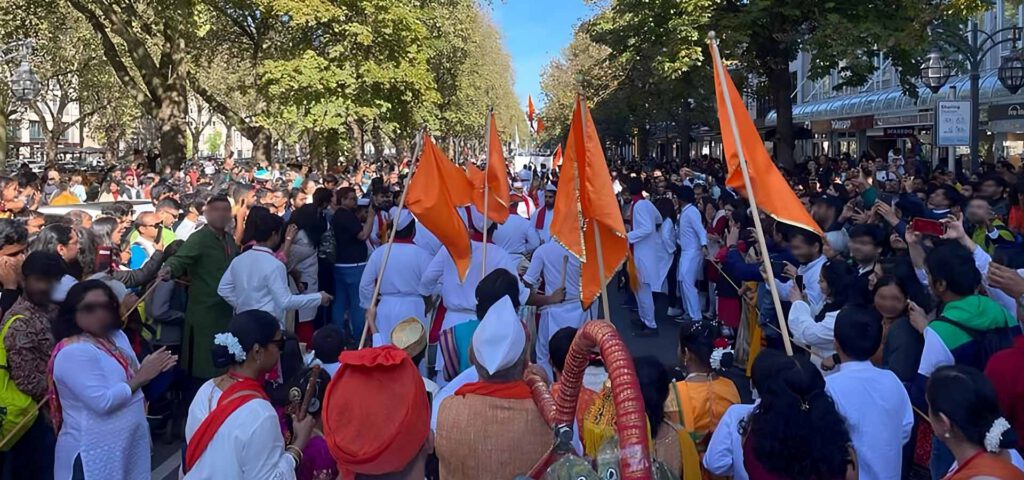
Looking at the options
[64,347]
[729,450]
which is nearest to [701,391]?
[729,450]

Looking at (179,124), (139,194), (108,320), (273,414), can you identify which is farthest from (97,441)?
(179,124)

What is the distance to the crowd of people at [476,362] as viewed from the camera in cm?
334

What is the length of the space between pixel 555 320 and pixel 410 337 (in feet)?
7.69

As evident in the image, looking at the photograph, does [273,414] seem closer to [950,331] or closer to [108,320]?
[108,320]

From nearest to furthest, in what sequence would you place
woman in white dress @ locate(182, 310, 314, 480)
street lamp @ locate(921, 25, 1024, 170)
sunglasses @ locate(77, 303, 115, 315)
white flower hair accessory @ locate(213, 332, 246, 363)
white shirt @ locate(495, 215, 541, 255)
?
woman in white dress @ locate(182, 310, 314, 480)
white flower hair accessory @ locate(213, 332, 246, 363)
sunglasses @ locate(77, 303, 115, 315)
white shirt @ locate(495, 215, 541, 255)
street lamp @ locate(921, 25, 1024, 170)

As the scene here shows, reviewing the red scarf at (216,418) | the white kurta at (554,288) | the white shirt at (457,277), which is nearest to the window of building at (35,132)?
the white kurta at (554,288)

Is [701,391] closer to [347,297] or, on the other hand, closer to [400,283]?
[400,283]

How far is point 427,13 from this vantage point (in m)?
27.1

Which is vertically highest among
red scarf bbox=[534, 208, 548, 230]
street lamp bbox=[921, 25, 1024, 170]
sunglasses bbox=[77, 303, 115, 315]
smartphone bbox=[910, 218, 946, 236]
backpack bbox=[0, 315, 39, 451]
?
street lamp bbox=[921, 25, 1024, 170]

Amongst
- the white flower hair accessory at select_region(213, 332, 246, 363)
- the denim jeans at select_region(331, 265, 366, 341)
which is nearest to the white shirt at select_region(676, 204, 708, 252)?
the denim jeans at select_region(331, 265, 366, 341)

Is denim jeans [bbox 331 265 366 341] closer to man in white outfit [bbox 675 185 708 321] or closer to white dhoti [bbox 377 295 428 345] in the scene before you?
white dhoti [bbox 377 295 428 345]

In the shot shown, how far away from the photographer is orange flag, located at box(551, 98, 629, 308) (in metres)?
5.42

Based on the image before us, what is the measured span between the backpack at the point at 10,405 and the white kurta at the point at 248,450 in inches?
79.5

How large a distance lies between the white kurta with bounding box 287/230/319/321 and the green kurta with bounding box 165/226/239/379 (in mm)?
2483
